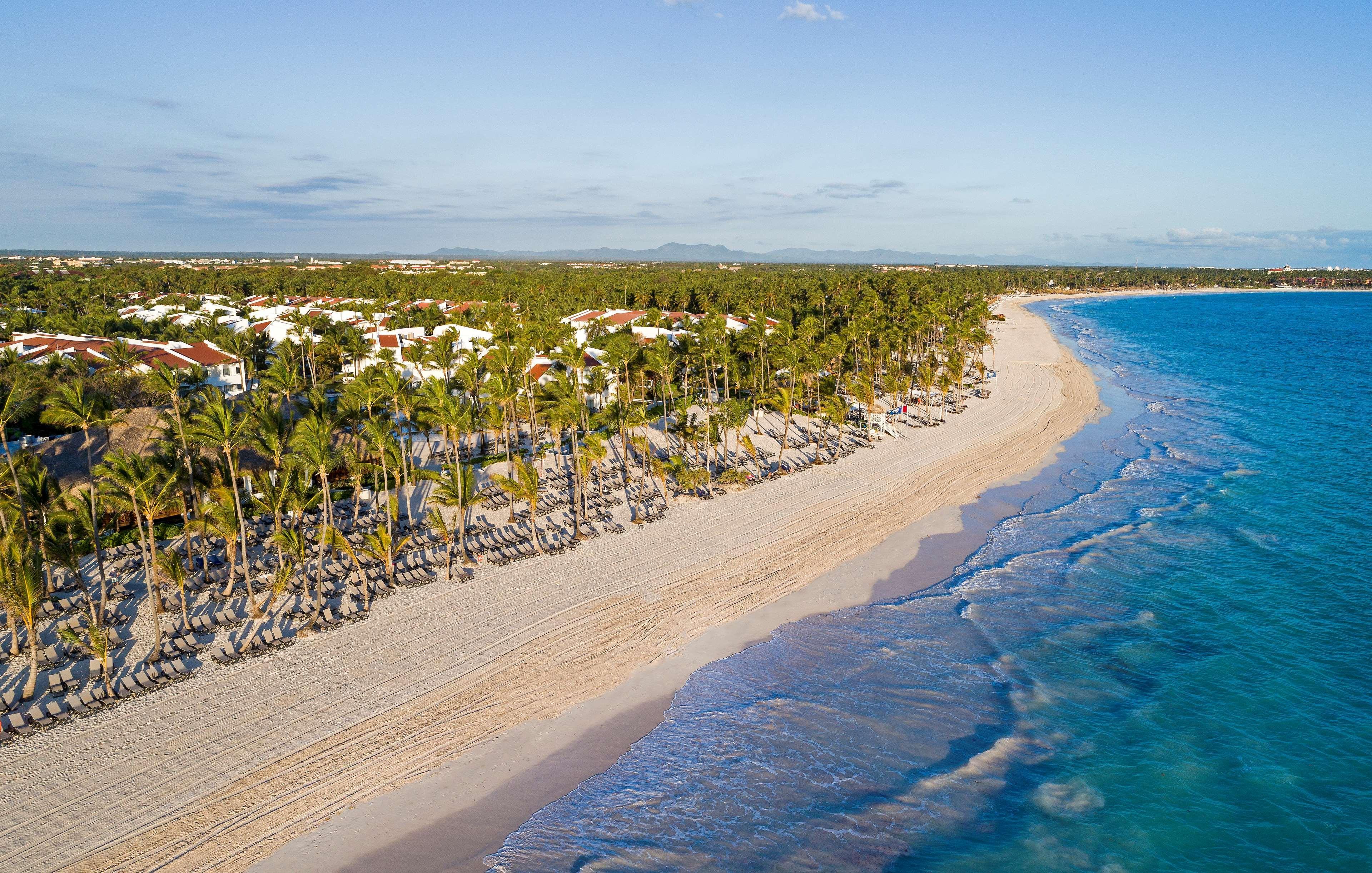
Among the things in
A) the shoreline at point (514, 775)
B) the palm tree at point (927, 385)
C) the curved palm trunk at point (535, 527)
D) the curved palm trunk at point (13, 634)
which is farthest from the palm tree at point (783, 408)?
the curved palm trunk at point (13, 634)

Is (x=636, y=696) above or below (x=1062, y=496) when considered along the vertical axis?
below

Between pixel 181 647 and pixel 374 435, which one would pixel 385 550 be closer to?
pixel 374 435

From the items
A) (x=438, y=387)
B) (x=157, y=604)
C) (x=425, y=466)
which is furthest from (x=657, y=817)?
(x=425, y=466)

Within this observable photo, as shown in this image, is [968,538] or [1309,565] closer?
[1309,565]

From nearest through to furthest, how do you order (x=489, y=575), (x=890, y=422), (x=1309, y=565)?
1. (x=489, y=575)
2. (x=1309, y=565)
3. (x=890, y=422)

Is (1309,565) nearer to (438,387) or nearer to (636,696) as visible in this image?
(636,696)

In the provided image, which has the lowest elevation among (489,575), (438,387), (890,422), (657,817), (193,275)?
(657,817)

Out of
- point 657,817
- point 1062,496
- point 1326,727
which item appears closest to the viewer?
point 657,817
